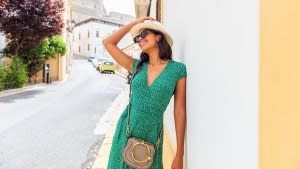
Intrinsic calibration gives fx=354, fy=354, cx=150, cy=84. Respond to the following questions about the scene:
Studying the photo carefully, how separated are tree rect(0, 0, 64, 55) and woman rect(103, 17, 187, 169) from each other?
17.0m

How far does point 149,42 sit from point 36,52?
65.2 ft

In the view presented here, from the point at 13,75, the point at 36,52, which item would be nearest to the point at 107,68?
the point at 36,52

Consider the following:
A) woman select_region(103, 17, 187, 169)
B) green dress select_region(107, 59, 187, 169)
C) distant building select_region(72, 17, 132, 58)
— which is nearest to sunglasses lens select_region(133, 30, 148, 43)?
woman select_region(103, 17, 187, 169)

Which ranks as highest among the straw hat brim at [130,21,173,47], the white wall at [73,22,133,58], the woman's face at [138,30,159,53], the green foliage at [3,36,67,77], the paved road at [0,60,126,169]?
the white wall at [73,22,133,58]

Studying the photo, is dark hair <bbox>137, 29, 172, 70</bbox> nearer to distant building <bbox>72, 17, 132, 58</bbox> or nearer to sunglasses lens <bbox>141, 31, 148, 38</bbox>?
sunglasses lens <bbox>141, 31, 148, 38</bbox>

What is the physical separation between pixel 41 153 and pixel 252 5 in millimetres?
5014

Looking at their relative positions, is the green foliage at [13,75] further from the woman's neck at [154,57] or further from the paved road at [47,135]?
the woman's neck at [154,57]

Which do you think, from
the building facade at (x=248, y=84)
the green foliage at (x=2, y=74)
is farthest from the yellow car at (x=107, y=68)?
the building facade at (x=248, y=84)

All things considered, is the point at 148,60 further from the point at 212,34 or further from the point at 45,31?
the point at 45,31

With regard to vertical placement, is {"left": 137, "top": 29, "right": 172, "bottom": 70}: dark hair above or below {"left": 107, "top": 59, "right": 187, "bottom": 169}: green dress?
above

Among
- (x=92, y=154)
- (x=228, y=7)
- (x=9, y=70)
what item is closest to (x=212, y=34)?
(x=228, y=7)

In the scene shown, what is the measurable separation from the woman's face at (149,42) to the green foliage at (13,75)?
15.3m

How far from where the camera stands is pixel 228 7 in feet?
4.83

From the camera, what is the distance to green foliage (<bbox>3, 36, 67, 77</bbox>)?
19.9m
